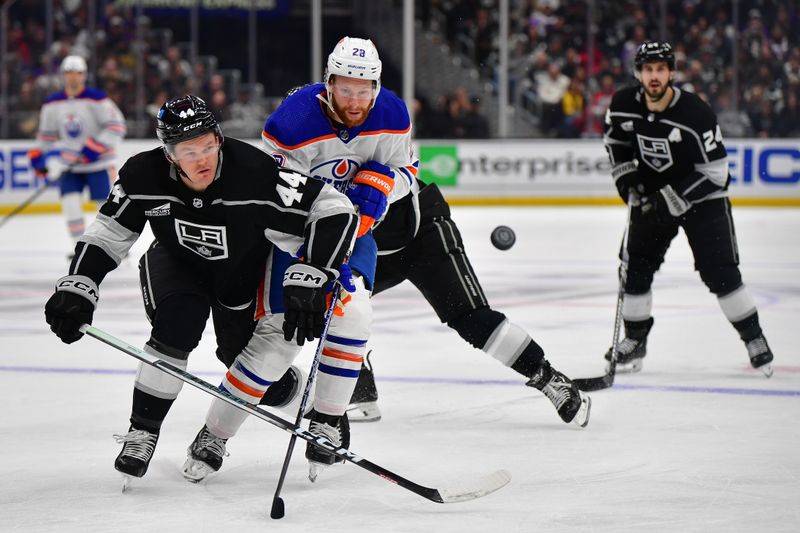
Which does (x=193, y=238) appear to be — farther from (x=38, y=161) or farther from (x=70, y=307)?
(x=38, y=161)

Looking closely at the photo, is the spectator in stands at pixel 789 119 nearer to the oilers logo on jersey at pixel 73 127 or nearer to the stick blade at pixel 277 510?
the oilers logo on jersey at pixel 73 127

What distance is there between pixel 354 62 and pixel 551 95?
899 centimetres

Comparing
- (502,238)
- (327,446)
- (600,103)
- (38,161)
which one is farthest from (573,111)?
(327,446)

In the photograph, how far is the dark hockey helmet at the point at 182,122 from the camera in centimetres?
242

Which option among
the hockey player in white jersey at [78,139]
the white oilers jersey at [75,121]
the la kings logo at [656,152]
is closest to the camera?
the la kings logo at [656,152]

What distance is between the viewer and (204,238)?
8.36 ft

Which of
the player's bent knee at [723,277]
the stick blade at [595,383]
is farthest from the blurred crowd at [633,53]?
the stick blade at [595,383]

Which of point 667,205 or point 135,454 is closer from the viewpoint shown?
point 135,454

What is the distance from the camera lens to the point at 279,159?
2.98m

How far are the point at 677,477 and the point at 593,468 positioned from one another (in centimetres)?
19

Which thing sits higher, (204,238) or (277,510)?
(204,238)

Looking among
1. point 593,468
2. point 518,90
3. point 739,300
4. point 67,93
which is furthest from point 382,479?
point 518,90

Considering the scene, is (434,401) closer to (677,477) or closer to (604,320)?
(677,477)

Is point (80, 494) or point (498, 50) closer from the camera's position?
point (80, 494)
